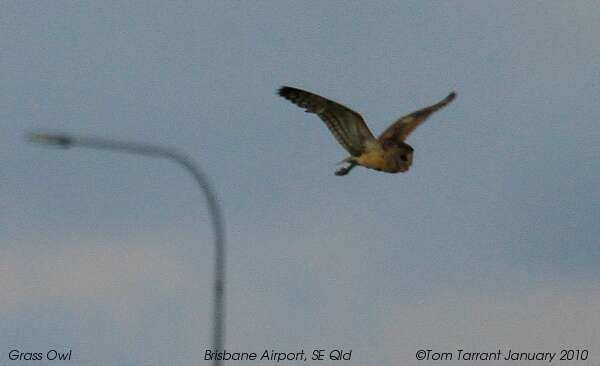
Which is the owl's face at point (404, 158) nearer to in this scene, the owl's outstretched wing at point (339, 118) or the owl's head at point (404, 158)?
the owl's head at point (404, 158)

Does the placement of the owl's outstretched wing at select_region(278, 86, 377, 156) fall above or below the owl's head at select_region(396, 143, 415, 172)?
above

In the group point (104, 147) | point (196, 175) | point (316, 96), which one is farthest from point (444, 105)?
point (104, 147)

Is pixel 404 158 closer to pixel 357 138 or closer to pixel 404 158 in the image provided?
pixel 404 158

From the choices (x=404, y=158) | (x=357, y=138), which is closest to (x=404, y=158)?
(x=404, y=158)

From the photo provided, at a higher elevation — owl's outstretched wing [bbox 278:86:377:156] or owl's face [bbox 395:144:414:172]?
owl's outstretched wing [bbox 278:86:377:156]

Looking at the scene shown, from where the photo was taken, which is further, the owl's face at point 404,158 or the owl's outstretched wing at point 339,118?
the owl's outstretched wing at point 339,118

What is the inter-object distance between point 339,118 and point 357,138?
1.76 feet

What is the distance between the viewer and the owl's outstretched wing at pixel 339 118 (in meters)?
30.3

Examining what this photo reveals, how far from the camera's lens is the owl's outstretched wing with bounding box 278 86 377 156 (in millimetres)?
30344

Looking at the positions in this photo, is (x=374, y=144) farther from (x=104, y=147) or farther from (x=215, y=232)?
(x=104, y=147)

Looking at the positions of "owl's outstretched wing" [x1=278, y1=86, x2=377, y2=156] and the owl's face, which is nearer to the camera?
the owl's face

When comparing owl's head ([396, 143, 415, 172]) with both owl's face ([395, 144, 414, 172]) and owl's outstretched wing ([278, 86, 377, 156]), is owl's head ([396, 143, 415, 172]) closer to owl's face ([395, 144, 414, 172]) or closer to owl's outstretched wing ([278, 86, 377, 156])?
owl's face ([395, 144, 414, 172])

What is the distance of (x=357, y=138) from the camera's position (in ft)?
99.9

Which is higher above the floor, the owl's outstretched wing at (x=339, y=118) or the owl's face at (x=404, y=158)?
the owl's outstretched wing at (x=339, y=118)
